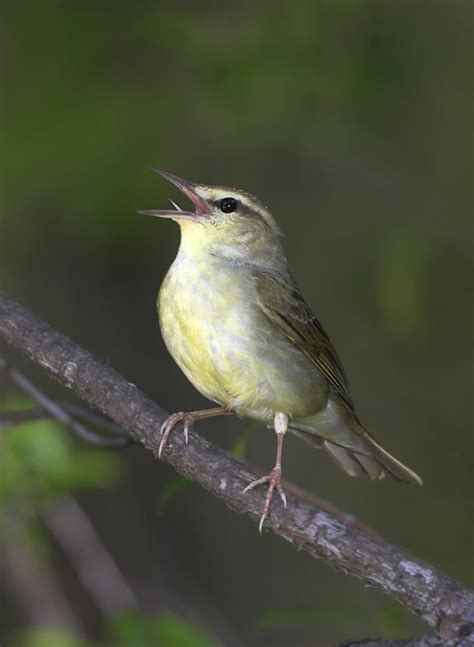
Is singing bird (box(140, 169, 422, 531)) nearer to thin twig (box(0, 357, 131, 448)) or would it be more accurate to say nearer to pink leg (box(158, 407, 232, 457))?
pink leg (box(158, 407, 232, 457))

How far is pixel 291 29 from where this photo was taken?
748 cm

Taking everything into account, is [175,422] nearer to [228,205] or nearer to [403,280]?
[228,205]

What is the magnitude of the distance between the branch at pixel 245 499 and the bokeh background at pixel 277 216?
1826 mm

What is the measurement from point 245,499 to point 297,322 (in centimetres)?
144

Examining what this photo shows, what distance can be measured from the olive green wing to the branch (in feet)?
3.57

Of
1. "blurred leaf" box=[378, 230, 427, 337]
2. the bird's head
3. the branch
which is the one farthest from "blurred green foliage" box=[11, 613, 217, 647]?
"blurred leaf" box=[378, 230, 427, 337]

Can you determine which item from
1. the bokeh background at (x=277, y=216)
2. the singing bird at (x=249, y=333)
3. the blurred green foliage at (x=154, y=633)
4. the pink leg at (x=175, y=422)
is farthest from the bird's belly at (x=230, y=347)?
the bokeh background at (x=277, y=216)

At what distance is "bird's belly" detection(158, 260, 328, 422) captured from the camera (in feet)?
16.4

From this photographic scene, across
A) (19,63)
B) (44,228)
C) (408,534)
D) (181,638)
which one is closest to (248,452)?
(408,534)

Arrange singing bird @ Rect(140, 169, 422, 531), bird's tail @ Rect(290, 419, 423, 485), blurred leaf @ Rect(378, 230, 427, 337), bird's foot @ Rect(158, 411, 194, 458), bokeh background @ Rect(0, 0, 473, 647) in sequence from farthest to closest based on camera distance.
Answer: blurred leaf @ Rect(378, 230, 427, 337) < bokeh background @ Rect(0, 0, 473, 647) < bird's tail @ Rect(290, 419, 423, 485) < singing bird @ Rect(140, 169, 422, 531) < bird's foot @ Rect(158, 411, 194, 458)

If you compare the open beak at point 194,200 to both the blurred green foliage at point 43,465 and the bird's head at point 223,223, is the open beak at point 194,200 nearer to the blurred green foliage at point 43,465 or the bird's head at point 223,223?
the bird's head at point 223,223

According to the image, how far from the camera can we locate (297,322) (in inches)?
214

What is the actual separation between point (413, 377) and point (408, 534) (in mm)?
1441

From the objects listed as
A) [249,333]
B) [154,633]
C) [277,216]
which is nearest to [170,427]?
[249,333]
